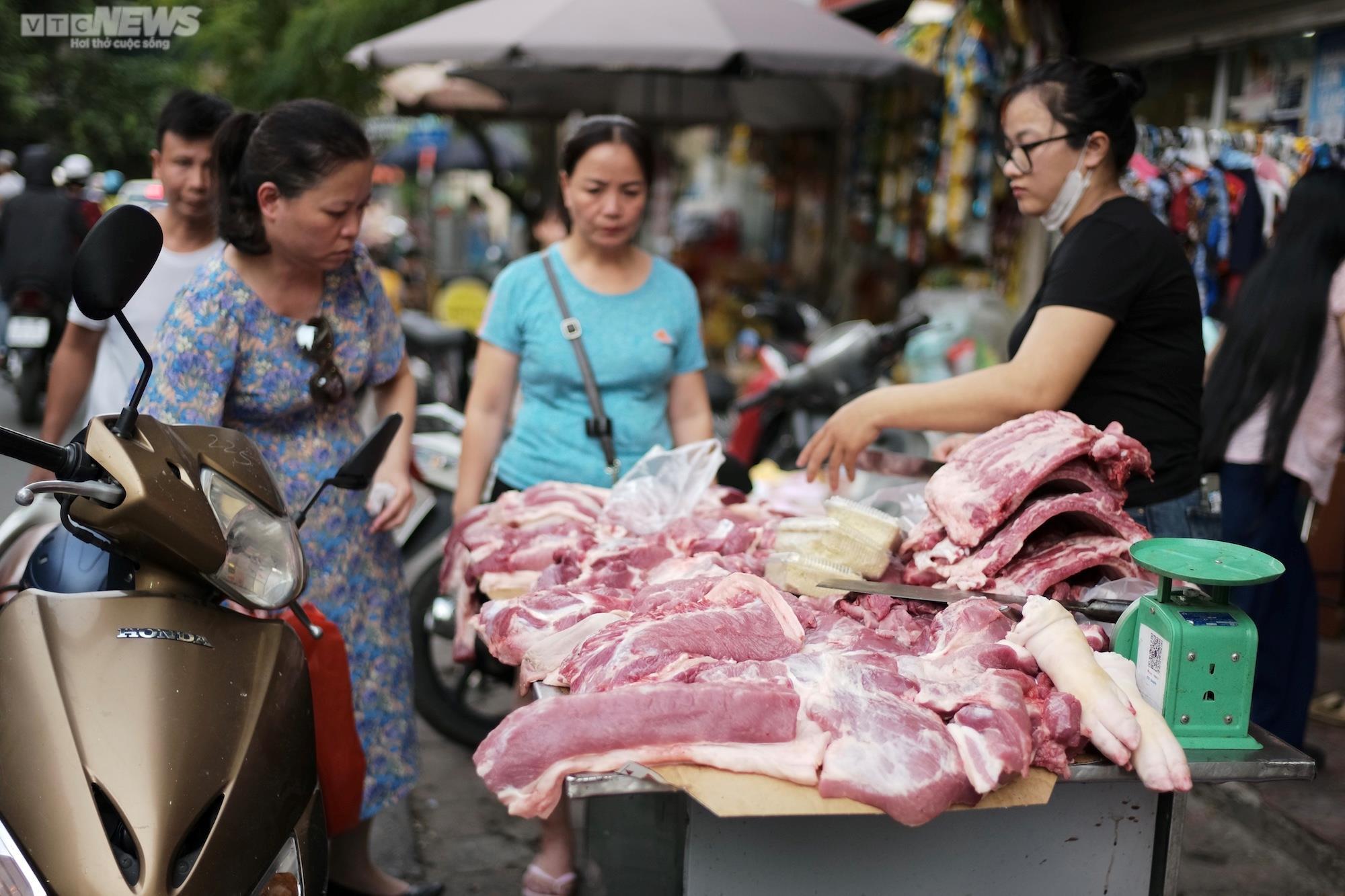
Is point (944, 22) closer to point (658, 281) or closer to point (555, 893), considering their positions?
point (658, 281)

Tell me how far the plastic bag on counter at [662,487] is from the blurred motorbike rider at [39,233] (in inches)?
350

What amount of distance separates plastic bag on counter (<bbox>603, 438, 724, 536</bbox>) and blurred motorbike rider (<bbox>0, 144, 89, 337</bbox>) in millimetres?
8898

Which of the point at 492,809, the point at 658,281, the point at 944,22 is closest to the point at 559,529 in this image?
the point at 658,281

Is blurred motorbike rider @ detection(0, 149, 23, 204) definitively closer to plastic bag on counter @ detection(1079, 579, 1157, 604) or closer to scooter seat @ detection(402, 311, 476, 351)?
scooter seat @ detection(402, 311, 476, 351)

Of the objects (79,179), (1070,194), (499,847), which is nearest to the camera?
(1070,194)

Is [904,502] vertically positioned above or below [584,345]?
below

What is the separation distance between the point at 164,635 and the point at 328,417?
1.20 metres

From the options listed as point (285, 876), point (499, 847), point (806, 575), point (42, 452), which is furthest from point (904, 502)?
point (499, 847)

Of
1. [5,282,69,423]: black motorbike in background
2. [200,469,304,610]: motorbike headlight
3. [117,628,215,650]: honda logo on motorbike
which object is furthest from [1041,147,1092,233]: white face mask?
[5,282,69,423]: black motorbike in background

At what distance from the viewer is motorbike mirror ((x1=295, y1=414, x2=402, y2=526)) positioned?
2795 millimetres

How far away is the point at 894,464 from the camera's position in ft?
10.7

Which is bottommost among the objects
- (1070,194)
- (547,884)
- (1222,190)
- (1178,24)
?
(547,884)

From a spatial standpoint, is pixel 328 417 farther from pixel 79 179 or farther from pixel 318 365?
pixel 79 179

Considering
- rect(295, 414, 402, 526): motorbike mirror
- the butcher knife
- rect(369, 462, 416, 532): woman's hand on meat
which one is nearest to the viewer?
the butcher knife
